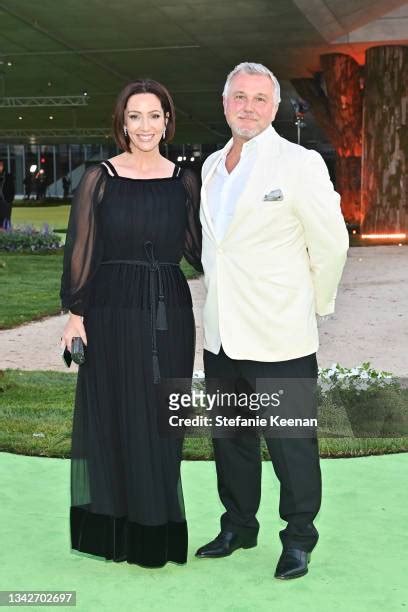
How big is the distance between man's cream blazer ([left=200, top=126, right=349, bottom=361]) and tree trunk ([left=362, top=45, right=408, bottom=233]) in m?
18.9

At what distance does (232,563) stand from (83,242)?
51.4 inches

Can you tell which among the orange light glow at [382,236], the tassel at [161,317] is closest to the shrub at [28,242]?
the orange light glow at [382,236]

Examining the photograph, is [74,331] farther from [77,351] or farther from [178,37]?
[178,37]

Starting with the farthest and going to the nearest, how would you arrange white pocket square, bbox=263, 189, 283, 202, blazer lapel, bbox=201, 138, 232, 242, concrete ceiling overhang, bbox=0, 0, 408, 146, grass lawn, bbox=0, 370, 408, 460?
concrete ceiling overhang, bbox=0, 0, 408, 146, grass lawn, bbox=0, 370, 408, 460, blazer lapel, bbox=201, 138, 232, 242, white pocket square, bbox=263, 189, 283, 202

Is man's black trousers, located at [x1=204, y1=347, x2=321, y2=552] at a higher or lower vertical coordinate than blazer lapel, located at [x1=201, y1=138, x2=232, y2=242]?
lower

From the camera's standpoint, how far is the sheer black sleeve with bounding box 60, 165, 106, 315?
357cm

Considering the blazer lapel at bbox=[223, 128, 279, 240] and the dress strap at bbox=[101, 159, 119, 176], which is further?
the dress strap at bbox=[101, 159, 119, 176]

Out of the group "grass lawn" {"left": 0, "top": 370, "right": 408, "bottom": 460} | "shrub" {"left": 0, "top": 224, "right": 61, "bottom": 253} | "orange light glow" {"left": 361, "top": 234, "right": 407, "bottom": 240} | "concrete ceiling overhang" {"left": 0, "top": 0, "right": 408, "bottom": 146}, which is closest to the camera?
"grass lawn" {"left": 0, "top": 370, "right": 408, "bottom": 460}

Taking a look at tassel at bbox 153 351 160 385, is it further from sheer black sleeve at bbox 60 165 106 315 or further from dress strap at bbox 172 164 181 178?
dress strap at bbox 172 164 181 178

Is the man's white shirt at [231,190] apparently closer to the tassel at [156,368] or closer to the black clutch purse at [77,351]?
the tassel at [156,368]

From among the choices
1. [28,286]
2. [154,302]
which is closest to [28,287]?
[28,286]

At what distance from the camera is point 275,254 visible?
11.4 feet

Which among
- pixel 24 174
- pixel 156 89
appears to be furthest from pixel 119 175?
pixel 24 174

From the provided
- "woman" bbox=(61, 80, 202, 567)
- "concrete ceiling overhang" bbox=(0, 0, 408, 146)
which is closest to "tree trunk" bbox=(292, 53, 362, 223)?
"concrete ceiling overhang" bbox=(0, 0, 408, 146)
